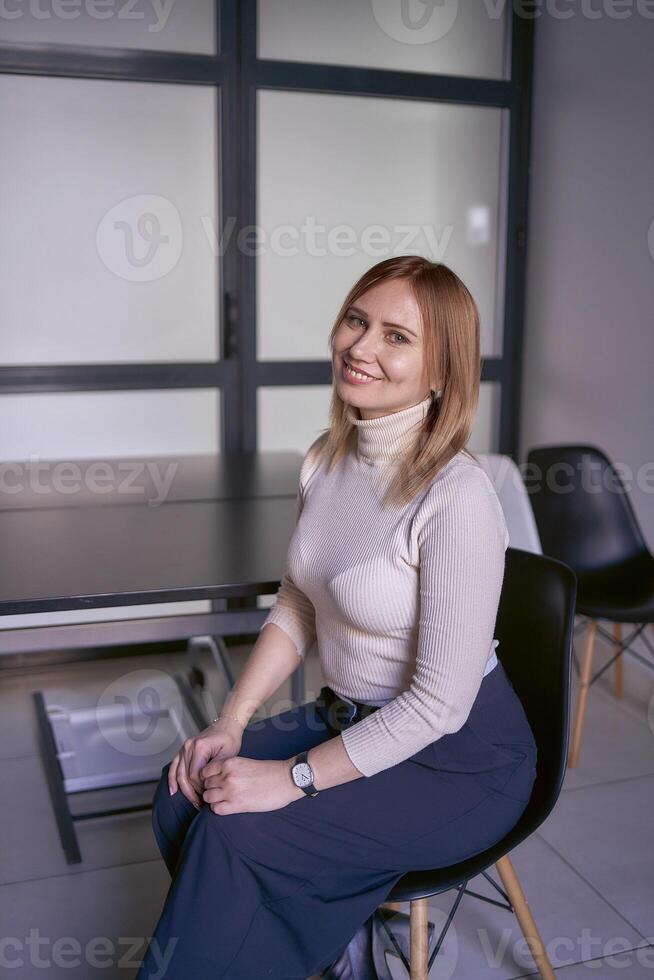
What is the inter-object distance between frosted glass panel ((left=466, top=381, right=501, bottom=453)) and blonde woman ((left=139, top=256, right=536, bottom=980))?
245 centimetres

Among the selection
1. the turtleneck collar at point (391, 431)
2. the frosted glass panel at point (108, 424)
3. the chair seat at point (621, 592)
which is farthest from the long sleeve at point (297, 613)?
the frosted glass panel at point (108, 424)

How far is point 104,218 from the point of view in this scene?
3.37 m

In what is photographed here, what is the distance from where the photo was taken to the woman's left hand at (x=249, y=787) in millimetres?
1313

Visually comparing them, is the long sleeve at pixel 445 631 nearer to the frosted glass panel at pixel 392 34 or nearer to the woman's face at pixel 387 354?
the woman's face at pixel 387 354

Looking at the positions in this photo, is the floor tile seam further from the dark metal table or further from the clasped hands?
the clasped hands

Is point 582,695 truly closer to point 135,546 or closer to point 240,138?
point 135,546

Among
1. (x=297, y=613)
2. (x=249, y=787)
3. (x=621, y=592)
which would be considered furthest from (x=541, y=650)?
(x=621, y=592)

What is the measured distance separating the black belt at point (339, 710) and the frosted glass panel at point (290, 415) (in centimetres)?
217

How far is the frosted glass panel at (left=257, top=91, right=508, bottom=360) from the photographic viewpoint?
3539 millimetres

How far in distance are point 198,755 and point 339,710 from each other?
0.24m

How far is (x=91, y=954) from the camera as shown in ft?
6.26

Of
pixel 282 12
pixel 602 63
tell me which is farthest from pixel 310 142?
pixel 602 63

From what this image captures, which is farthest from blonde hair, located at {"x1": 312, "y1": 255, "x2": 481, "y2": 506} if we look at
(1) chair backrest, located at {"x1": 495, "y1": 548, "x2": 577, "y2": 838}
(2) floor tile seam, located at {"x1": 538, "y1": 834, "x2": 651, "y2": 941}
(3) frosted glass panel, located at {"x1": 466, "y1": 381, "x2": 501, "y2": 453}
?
(3) frosted glass panel, located at {"x1": 466, "y1": 381, "x2": 501, "y2": 453}

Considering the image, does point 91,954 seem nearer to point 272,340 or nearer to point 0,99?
point 272,340
